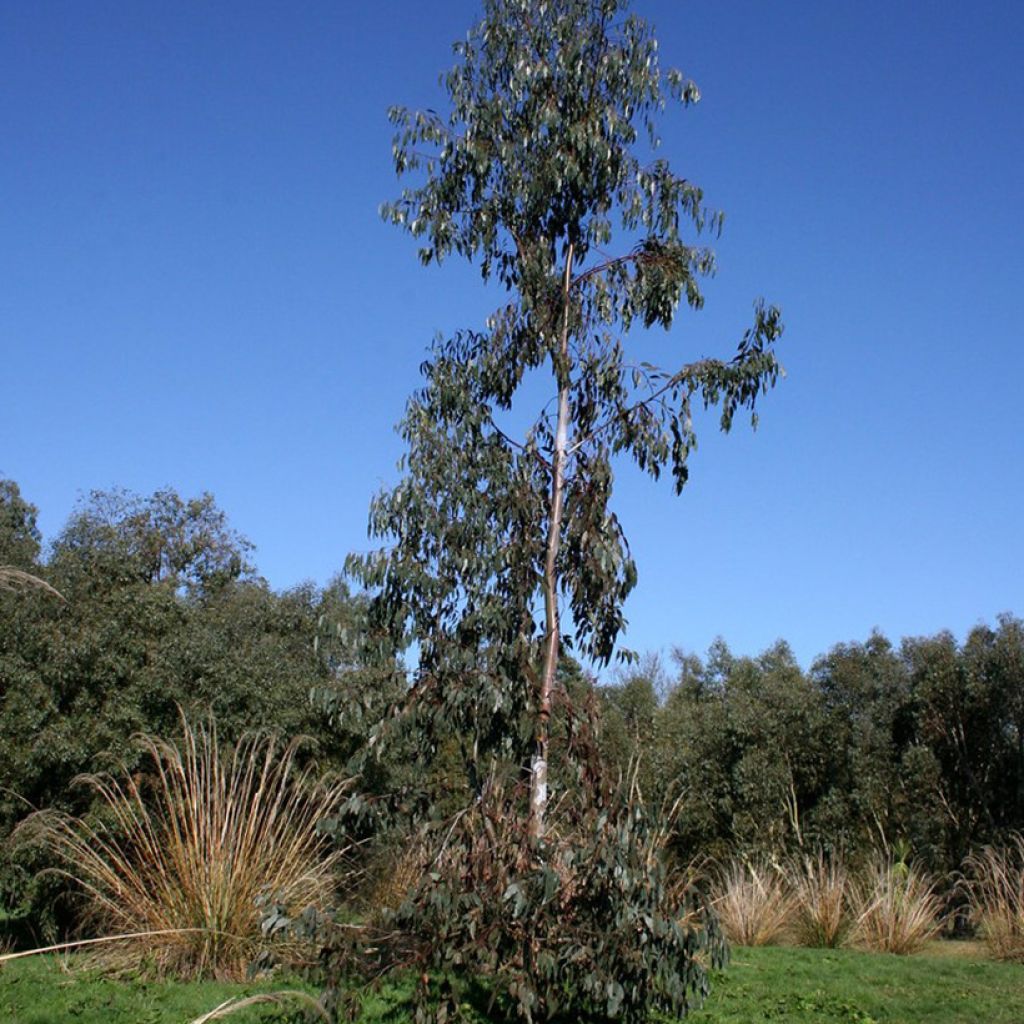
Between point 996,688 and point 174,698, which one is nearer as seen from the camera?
point 174,698

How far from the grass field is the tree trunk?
2052 millimetres

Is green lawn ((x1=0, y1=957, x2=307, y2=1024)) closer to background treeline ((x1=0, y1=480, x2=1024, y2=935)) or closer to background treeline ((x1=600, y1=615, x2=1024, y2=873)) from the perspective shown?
background treeline ((x1=0, y1=480, x2=1024, y2=935))

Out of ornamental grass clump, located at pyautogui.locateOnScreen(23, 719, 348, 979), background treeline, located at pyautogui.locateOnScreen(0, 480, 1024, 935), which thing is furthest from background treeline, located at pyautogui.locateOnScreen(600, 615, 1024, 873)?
ornamental grass clump, located at pyautogui.locateOnScreen(23, 719, 348, 979)

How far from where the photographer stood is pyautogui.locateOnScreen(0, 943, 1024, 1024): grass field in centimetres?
748

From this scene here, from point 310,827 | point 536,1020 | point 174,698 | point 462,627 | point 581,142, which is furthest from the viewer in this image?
point 174,698

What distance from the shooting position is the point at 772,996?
28.5ft

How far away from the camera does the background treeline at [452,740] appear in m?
12.3

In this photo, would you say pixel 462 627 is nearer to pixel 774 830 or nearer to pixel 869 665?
pixel 774 830

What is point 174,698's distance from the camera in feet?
43.1

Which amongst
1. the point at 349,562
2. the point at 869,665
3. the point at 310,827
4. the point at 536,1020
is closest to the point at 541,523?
the point at 349,562

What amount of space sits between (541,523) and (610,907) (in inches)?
110

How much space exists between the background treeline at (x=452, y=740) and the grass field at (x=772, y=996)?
1.93m

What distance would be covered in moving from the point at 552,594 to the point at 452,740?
314 centimetres

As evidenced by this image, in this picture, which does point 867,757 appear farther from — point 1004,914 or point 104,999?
point 104,999
